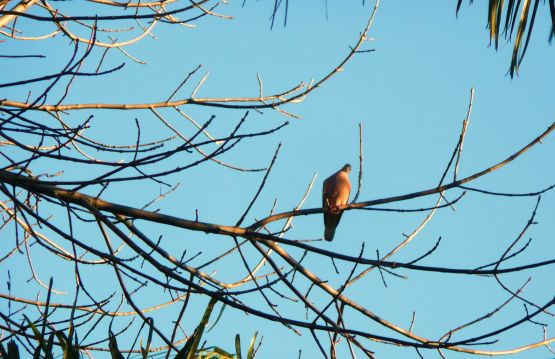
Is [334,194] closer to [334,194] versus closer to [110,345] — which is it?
[334,194]

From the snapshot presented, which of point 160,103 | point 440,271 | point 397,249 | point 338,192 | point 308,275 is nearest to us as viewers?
point 440,271

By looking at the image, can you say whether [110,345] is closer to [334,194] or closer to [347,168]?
[334,194]

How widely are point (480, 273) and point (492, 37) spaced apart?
748mm

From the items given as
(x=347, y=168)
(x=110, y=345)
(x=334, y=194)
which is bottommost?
(x=110, y=345)

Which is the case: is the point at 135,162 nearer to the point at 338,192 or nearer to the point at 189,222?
the point at 189,222

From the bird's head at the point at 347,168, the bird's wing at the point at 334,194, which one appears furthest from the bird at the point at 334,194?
the bird's head at the point at 347,168

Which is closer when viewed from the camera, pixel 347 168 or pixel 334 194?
pixel 334 194

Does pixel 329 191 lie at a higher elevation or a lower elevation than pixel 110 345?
higher

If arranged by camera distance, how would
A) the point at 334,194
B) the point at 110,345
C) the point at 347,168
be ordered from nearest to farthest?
1. the point at 110,345
2. the point at 334,194
3. the point at 347,168

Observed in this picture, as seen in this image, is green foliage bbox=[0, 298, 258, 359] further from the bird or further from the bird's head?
the bird's head

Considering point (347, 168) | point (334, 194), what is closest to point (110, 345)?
point (334, 194)

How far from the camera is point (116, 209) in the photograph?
247cm

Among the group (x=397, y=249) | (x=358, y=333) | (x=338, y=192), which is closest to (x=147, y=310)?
(x=397, y=249)

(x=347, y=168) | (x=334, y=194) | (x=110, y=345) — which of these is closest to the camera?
(x=110, y=345)
